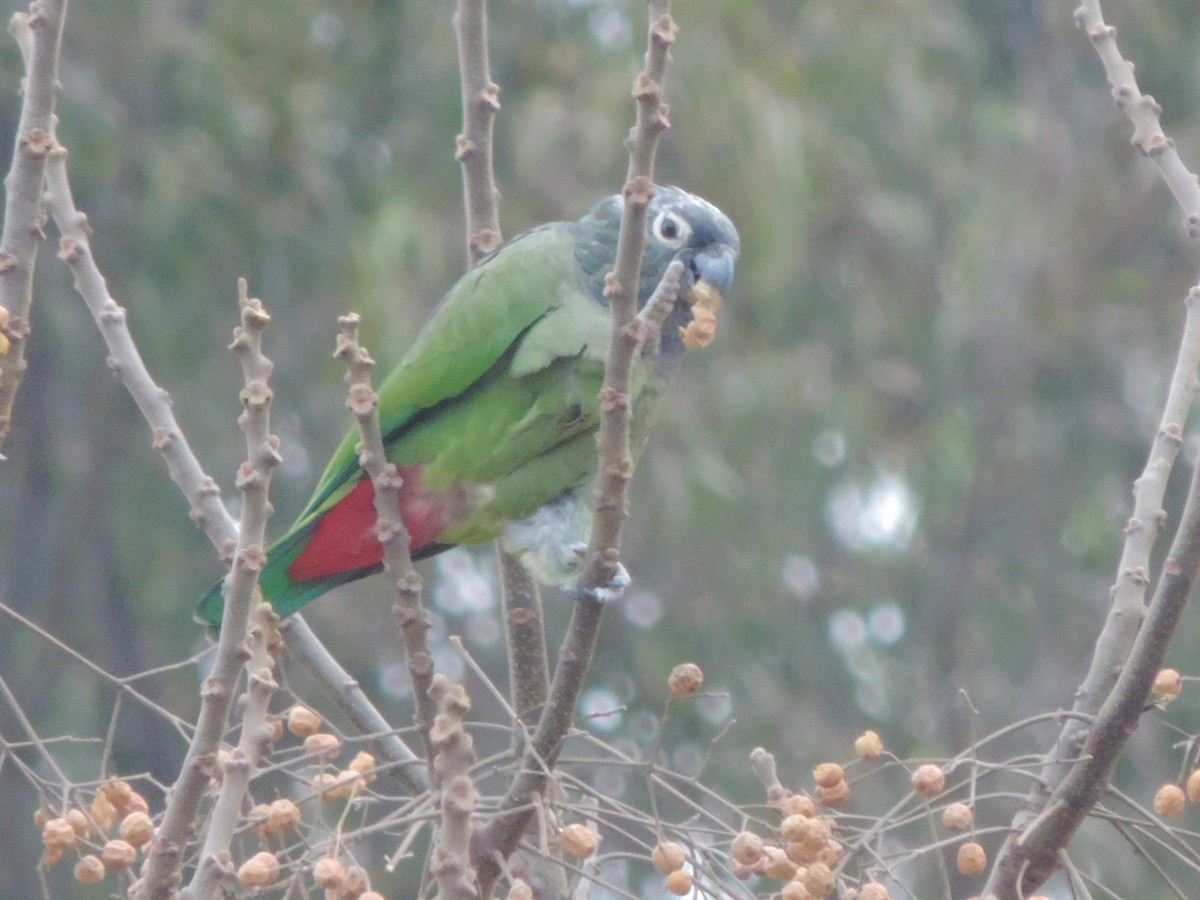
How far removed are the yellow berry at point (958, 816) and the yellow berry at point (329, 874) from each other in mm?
610

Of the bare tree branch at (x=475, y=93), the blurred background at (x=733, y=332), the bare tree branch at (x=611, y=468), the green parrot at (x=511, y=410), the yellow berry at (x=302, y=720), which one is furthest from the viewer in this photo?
the blurred background at (x=733, y=332)

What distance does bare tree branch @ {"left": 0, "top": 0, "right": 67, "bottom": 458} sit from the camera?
1860 millimetres

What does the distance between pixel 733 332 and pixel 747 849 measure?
465cm

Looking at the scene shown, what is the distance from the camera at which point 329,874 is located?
1477mm

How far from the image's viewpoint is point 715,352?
611cm

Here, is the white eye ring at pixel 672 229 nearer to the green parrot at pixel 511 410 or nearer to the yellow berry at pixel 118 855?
the green parrot at pixel 511 410

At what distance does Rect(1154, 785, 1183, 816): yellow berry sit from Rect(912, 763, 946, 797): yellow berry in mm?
268

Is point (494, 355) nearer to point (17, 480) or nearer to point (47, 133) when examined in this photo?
point (47, 133)

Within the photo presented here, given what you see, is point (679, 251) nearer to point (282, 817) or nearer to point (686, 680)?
point (686, 680)

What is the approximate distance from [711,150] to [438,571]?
1.92 meters

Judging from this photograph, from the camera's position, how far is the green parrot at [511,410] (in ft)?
8.46

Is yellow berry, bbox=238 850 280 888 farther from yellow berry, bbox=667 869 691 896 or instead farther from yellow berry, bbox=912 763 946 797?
yellow berry, bbox=912 763 946 797

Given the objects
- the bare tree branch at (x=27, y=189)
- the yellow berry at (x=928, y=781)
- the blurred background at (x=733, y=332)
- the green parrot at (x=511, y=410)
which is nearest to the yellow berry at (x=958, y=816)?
the yellow berry at (x=928, y=781)

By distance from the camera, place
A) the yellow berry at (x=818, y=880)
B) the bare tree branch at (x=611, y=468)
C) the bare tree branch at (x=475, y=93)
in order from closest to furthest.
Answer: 1. the bare tree branch at (x=611, y=468)
2. the yellow berry at (x=818, y=880)
3. the bare tree branch at (x=475, y=93)
